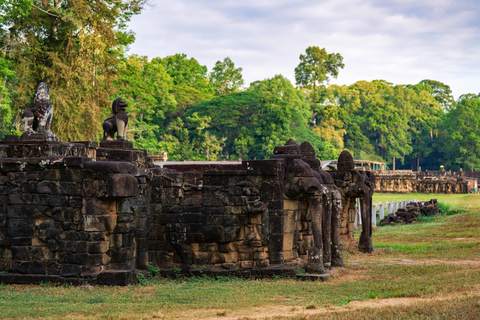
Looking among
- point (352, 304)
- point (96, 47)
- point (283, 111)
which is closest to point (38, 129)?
point (352, 304)

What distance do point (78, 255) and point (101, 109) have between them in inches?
826

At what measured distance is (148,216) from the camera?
44.3 ft

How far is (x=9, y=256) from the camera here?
1248cm

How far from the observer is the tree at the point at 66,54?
1096 inches

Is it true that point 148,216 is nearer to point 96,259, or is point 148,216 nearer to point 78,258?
point 96,259

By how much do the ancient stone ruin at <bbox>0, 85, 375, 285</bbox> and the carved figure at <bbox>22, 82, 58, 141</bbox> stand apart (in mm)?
405

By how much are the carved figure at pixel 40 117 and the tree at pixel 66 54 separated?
48.6 feet

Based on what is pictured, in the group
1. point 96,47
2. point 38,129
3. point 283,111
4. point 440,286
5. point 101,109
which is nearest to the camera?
Result: point 440,286

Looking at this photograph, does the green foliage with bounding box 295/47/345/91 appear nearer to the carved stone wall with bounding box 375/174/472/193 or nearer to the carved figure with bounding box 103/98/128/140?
the carved stone wall with bounding box 375/174/472/193

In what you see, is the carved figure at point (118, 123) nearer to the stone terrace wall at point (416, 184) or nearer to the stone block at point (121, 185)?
the stone block at point (121, 185)

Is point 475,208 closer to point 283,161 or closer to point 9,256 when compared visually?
point 283,161

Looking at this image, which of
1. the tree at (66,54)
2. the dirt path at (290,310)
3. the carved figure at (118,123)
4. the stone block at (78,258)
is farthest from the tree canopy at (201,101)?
the dirt path at (290,310)

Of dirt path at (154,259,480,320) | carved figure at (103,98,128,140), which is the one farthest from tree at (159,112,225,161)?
dirt path at (154,259,480,320)

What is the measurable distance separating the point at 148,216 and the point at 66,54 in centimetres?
1809
